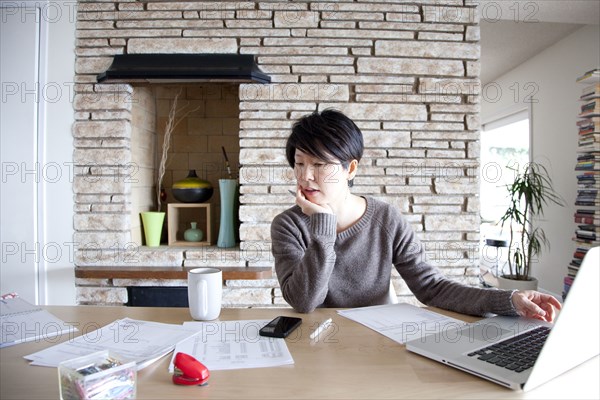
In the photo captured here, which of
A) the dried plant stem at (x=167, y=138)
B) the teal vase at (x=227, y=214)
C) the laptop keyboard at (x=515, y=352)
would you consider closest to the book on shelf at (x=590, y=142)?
the teal vase at (x=227, y=214)

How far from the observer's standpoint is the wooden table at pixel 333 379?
24.1 inches

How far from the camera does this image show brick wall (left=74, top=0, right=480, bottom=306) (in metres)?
2.17

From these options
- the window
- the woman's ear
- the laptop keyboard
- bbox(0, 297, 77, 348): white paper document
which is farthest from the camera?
the window

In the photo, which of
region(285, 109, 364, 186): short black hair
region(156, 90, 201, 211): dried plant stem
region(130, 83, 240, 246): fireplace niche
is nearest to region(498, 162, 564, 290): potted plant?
region(130, 83, 240, 246): fireplace niche

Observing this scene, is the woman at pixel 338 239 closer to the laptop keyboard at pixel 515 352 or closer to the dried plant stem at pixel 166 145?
the laptop keyboard at pixel 515 352

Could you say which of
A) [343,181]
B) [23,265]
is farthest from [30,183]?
[343,181]

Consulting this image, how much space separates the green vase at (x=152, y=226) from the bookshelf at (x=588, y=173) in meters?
2.73

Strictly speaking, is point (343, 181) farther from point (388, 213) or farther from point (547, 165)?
point (547, 165)

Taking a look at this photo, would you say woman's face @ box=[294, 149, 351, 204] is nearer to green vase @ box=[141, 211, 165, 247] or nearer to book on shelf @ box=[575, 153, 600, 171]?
green vase @ box=[141, 211, 165, 247]

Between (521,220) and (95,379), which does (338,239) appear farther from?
(521,220)

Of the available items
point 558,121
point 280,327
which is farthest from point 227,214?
point 558,121

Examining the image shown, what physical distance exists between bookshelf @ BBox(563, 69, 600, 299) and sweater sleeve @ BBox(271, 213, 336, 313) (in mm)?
A: 2420

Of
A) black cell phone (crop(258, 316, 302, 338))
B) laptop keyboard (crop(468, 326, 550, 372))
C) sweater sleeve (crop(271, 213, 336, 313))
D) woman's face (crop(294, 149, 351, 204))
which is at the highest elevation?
woman's face (crop(294, 149, 351, 204))

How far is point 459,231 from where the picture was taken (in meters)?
2.24
